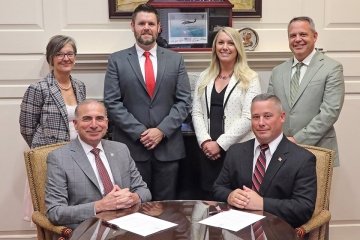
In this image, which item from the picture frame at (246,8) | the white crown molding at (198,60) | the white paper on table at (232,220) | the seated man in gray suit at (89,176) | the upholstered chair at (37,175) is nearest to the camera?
the white paper on table at (232,220)

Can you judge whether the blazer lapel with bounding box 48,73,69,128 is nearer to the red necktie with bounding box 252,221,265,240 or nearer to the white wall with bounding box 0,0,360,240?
the white wall with bounding box 0,0,360,240

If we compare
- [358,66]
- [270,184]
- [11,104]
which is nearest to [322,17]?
[358,66]

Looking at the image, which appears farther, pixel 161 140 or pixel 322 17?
pixel 322 17

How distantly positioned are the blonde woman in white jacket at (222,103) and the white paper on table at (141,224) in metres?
1.02

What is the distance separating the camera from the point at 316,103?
290 cm

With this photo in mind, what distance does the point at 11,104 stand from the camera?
3.51 meters

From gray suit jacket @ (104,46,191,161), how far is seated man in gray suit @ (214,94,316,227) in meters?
0.63

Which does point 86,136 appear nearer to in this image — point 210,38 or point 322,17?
point 210,38

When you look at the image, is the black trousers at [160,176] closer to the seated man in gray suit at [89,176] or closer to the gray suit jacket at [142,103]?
the gray suit jacket at [142,103]

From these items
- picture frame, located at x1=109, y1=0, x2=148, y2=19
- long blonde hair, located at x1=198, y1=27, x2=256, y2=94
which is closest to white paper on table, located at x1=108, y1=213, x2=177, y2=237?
long blonde hair, located at x1=198, y1=27, x2=256, y2=94

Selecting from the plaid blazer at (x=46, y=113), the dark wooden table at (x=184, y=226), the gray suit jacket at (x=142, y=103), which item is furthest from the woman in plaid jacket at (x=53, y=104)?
the dark wooden table at (x=184, y=226)

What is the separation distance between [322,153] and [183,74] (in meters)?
1.01

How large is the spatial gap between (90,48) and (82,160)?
4.48 ft

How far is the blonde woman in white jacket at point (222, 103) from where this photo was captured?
9.62 ft
